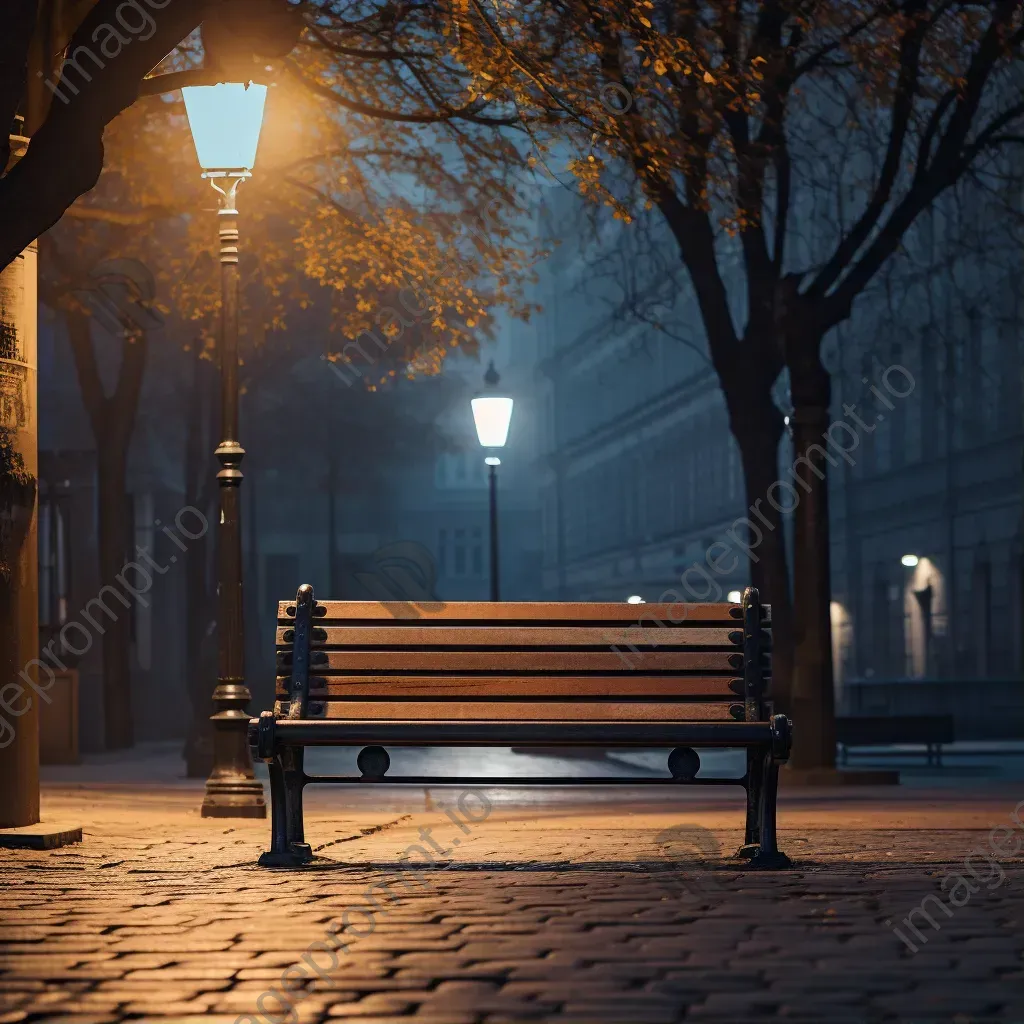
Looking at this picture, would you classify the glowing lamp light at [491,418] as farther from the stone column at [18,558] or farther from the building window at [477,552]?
the building window at [477,552]

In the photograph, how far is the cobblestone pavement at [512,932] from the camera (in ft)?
18.2

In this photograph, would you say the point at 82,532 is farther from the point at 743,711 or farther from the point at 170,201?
the point at 743,711

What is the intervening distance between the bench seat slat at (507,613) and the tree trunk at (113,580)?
18823 mm

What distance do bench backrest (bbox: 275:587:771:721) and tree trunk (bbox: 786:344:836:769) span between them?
30.1 ft

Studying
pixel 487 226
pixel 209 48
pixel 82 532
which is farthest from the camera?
pixel 82 532

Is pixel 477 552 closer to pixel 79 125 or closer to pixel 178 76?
pixel 178 76

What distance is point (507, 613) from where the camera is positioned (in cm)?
892

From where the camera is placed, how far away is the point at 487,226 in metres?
21.5

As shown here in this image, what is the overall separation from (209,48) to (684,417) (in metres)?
57.6

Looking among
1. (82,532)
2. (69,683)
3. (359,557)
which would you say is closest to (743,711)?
(69,683)

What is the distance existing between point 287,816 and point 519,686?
1156mm
